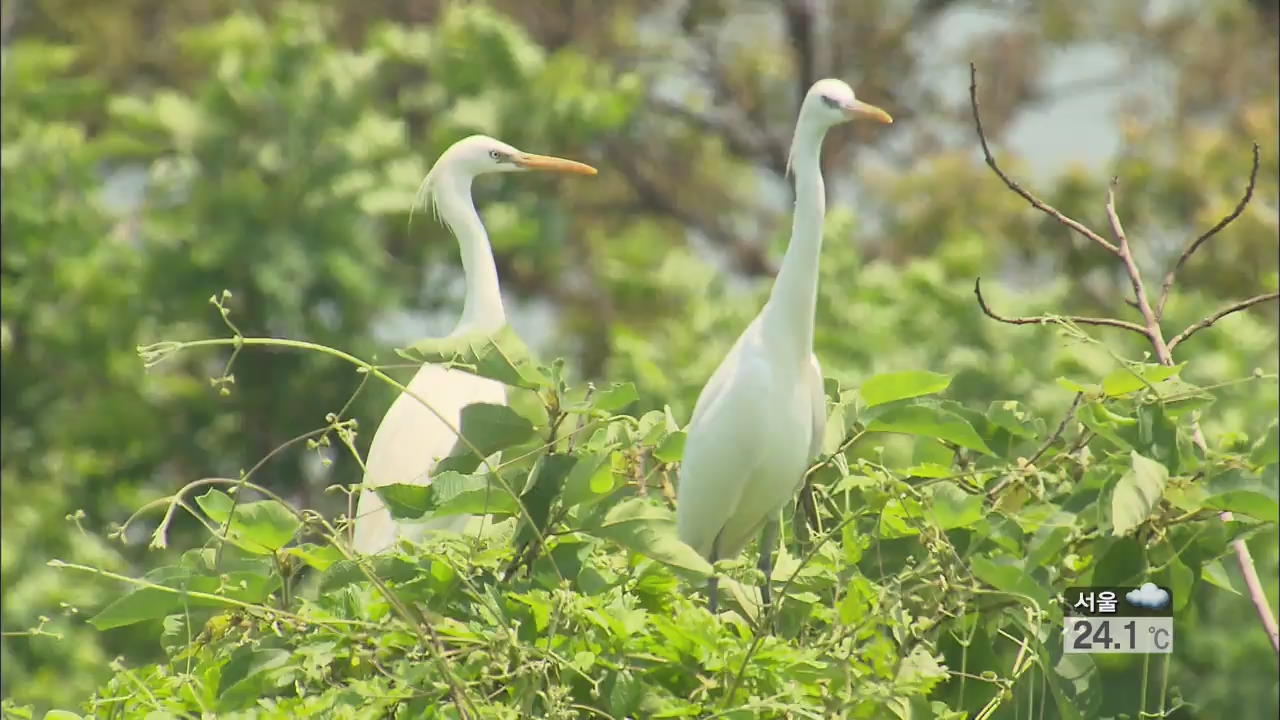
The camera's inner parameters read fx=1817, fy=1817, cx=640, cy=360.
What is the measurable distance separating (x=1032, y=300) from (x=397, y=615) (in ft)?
17.7

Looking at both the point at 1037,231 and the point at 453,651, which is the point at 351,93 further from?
the point at 453,651

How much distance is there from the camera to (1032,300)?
273 inches

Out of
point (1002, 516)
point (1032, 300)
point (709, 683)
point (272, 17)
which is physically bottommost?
point (709, 683)

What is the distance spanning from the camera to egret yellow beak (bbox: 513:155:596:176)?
10.4 ft

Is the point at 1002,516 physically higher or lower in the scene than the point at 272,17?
lower

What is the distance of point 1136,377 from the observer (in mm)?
1942

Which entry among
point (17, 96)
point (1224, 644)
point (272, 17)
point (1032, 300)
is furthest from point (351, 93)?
point (1224, 644)

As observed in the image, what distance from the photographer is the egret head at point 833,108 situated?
233 cm

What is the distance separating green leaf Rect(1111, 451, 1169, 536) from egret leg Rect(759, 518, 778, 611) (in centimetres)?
39

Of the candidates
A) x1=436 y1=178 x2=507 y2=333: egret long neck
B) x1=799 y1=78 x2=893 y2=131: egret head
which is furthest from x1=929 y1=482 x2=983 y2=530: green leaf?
x1=436 y1=178 x2=507 y2=333: egret long neck

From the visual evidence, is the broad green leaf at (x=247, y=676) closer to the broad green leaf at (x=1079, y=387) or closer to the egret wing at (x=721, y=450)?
the egret wing at (x=721, y=450)

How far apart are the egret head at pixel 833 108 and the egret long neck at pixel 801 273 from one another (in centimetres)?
4

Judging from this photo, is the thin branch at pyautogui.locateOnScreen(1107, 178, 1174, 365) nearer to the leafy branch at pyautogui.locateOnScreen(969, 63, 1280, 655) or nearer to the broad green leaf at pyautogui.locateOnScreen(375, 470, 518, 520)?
the leafy branch at pyautogui.locateOnScreen(969, 63, 1280, 655)
